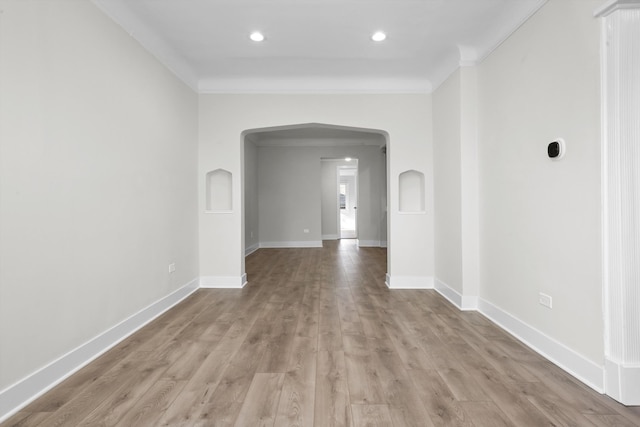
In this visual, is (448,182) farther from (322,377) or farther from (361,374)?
(322,377)

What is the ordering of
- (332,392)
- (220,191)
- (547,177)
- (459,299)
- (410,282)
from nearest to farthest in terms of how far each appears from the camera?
1. (332,392)
2. (547,177)
3. (459,299)
4. (410,282)
5. (220,191)

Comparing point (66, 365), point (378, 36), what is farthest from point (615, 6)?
point (66, 365)

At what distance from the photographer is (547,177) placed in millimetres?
2322

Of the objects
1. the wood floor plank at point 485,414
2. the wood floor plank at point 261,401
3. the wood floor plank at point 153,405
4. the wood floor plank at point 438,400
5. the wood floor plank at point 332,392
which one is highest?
the wood floor plank at point 153,405

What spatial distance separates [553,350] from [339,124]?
132 inches

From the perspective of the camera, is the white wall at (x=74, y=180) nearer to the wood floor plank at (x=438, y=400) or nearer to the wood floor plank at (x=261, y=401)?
the wood floor plank at (x=261, y=401)

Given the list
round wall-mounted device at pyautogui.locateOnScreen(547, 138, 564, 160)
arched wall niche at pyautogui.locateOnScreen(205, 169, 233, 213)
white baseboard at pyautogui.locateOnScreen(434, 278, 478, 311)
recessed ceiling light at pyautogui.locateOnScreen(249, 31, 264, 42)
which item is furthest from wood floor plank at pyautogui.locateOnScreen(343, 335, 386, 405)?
recessed ceiling light at pyautogui.locateOnScreen(249, 31, 264, 42)

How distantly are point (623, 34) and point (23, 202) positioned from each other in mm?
3542

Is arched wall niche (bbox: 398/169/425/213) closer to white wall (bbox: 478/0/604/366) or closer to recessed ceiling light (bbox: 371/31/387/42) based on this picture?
white wall (bbox: 478/0/604/366)

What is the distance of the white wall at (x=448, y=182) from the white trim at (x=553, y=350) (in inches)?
24.0

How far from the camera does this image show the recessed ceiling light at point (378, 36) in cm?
314

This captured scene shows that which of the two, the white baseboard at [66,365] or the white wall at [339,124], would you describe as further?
the white wall at [339,124]

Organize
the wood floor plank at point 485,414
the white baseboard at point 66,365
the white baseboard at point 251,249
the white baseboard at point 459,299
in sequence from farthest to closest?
the white baseboard at point 251,249, the white baseboard at point 459,299, the white baseboard at point 66,365, the wood floor plank at point 485,414

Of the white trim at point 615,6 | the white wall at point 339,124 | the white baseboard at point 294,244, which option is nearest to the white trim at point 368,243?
the white baseboard at point 294,244
